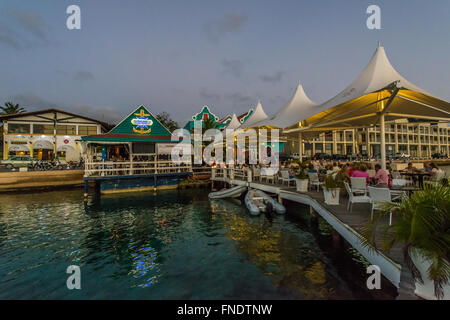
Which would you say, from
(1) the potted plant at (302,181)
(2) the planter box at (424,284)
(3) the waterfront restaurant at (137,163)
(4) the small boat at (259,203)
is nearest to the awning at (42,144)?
(3) the waterfront restaurant at (137,163)

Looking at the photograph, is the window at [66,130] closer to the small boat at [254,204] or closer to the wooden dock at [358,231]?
the small boat at [254,204]

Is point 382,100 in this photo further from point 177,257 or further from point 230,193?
point 230,193

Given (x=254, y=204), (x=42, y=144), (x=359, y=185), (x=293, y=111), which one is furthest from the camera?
(x=42, y=144)

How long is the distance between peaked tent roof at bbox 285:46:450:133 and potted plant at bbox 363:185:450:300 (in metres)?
4.96

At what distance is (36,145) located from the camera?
34375 mm

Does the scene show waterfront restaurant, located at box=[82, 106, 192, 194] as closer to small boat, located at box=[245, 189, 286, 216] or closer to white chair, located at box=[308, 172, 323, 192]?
small boat, located at box=[245, 189, 286, 216]

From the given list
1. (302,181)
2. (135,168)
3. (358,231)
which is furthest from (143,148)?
(358,231)

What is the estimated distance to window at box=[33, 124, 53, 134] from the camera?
35.9 metres

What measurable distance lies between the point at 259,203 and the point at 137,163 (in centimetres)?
1145

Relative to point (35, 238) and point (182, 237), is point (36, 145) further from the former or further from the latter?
point (182, 237)

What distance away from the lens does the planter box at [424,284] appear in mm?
3365

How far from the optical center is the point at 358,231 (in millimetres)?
5840

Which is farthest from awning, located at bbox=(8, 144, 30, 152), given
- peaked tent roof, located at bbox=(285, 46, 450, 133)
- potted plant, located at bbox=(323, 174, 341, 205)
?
potted plant, located at bbox=(323, 174, 341, 205)
